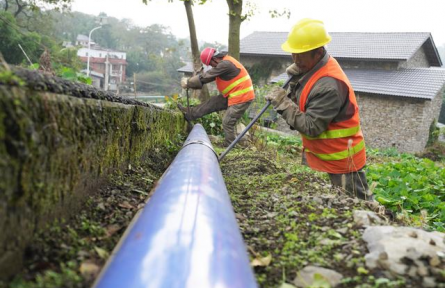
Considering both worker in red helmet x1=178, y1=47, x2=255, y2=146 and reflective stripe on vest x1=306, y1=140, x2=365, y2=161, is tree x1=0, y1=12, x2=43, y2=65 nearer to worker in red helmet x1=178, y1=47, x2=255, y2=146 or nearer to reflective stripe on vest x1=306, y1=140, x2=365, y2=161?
worker in red helmet x1=178, y1=47, x2=255, y2=146

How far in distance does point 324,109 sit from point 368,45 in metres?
23.3

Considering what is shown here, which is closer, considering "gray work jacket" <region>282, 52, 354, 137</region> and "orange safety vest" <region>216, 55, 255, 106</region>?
"gray work jacket" <region>282, 52, 354, 137</region>

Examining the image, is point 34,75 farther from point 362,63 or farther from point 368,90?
point 362,63

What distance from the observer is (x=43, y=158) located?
1294mm

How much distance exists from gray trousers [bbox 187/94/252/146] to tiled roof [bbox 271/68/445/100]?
45.0 feet

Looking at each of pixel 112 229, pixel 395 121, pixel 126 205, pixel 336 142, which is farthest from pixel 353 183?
pixel 395 121

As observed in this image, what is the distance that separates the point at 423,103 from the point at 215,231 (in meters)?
20.7

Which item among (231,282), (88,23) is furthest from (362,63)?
(88,23)

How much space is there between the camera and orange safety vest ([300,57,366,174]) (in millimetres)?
3260

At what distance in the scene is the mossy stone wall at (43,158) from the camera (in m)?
1.10

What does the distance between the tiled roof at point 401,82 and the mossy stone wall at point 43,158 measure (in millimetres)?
19110

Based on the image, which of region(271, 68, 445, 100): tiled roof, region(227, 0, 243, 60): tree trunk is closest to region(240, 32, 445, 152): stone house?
region(271, 68, 445, 100): tiled roof

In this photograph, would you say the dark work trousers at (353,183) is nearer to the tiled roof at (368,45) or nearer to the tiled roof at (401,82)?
the tiled roof at (401,82)

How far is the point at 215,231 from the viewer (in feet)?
4.08
